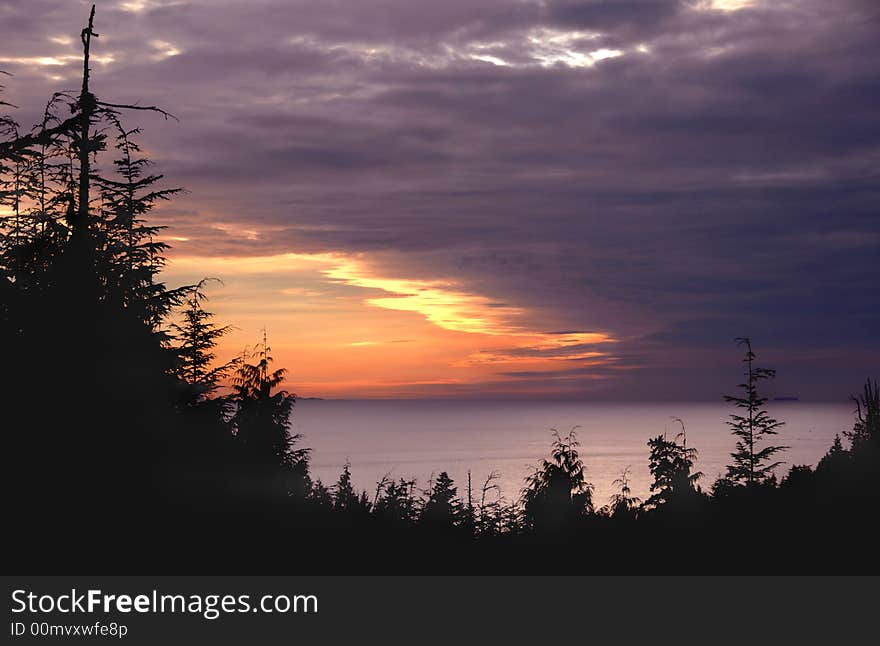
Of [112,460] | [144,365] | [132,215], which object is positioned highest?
[132,215]

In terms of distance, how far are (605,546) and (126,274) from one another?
10133 millimetres

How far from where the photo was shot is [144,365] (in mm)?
13852

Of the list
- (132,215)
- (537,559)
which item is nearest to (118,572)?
(537,559)

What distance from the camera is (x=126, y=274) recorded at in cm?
1609

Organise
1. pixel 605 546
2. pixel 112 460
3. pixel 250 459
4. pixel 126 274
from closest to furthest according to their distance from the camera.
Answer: pixel 112 460 < pixel 605 546 < pixel 126 274 < pixel 250 459

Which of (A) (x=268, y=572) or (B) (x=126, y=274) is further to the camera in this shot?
(B) (x=126, y=274)

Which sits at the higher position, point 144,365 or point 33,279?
point 33,279

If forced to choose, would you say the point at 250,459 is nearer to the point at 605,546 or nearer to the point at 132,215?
the point at 605,546
